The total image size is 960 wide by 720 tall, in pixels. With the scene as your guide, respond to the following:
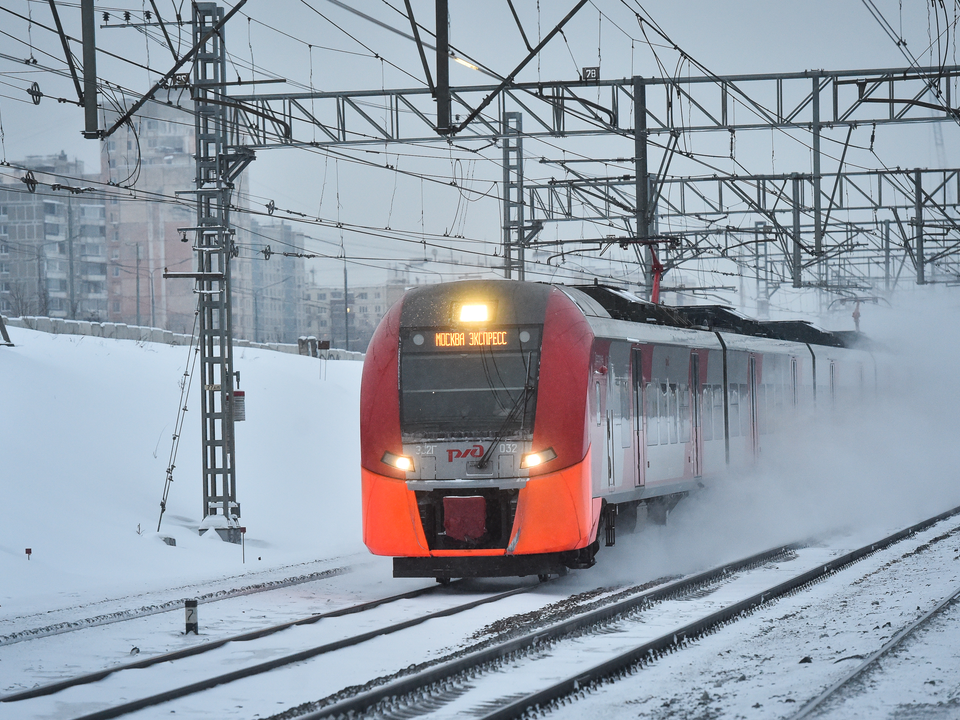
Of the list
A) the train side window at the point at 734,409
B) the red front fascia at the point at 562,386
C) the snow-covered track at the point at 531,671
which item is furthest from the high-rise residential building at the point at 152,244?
the snow-covered track at the point at 531,671

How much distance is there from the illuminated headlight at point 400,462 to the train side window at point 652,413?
12.1 feet

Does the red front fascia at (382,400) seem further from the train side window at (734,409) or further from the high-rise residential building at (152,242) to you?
the high-rise residential building at (152,242)

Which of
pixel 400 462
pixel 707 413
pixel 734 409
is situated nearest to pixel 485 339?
pixel 400 462

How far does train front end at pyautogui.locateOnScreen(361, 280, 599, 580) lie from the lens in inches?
532

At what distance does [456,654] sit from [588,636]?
1.53 meters

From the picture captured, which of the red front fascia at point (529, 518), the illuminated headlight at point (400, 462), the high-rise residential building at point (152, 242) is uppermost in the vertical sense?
the high-rise residential building at point (152, 242)

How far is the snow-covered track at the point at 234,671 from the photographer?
8561 millimetres

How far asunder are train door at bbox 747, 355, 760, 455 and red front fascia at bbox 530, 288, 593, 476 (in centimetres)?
823

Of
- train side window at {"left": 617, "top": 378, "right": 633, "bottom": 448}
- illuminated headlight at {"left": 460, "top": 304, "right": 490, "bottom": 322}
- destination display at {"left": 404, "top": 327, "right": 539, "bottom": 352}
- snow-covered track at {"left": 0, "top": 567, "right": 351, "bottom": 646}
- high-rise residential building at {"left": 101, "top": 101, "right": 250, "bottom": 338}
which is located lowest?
snow-covered track at {"left": 0, "top": 567, "right": 351, "bottom": 646}

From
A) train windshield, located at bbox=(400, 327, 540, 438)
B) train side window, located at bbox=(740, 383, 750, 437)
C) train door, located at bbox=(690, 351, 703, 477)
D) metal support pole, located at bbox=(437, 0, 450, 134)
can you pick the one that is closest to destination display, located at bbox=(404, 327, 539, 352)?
train windshield, located at bbox=(400, 327, 540, 438)

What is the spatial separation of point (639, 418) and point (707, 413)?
3.34 m

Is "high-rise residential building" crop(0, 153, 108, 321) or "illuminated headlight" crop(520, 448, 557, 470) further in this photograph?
"high-rise residential building" crop(0, 153, 108, 321)

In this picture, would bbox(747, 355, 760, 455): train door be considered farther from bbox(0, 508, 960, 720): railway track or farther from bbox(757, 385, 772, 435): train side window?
bbox(0, 508, 960, 720): railway track

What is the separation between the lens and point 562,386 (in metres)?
13.7
